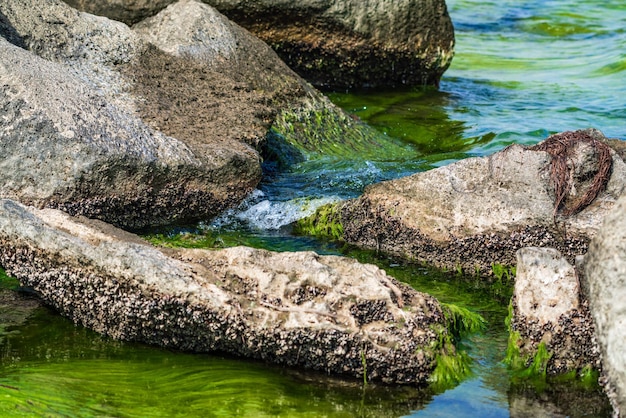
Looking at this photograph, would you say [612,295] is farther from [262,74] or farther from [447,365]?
[262,74]

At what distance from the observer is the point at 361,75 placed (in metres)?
11.4

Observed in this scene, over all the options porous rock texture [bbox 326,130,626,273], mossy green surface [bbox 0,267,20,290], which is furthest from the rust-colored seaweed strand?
mossy green surface [bbox 0,267,20,290]

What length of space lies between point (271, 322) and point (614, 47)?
1164cm

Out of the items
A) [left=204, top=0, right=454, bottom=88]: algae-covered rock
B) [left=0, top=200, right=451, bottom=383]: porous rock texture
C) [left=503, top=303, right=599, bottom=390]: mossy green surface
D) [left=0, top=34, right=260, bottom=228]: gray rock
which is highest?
[left=204, top=0, right=454, bottom=88]: algae-covered rock

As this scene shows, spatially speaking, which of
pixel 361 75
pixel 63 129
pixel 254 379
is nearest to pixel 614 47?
pixel 361 75

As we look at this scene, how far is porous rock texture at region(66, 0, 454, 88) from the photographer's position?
10570 millimetres

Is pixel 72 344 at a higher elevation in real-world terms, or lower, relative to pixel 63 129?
lower

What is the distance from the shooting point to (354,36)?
35.9 ft

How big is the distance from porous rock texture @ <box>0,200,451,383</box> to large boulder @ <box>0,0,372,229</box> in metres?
1.13

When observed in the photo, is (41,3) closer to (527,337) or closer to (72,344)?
(72,344)

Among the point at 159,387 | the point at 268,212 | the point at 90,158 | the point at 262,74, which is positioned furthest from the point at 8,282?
the point at 262,74

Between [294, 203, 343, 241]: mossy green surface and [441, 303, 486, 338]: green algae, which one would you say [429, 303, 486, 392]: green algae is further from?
[294, 203, 343, 241]: mossy green surface

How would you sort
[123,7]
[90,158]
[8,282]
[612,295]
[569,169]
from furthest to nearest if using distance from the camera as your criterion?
[123,7] < [569,169] < [90,158] < [8,282] < [612,295]

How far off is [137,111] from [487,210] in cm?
263
